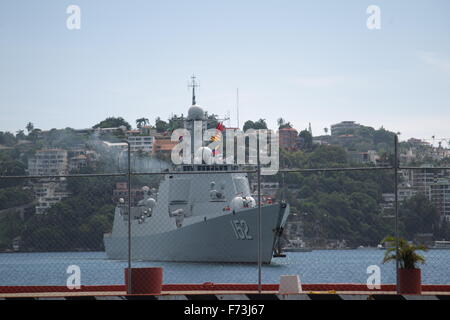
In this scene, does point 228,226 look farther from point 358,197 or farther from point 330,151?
point 330,151

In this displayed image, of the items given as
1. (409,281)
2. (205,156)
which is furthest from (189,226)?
(409,281)

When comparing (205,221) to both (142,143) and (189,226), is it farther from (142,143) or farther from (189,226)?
(142,143)

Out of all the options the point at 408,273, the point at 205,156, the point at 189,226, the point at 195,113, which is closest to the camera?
the point at 408,273

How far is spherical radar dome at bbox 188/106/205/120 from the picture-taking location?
61669mm

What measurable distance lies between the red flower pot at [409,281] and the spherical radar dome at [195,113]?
160 feet

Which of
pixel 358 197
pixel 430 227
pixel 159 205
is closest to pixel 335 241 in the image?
pixel 358 197

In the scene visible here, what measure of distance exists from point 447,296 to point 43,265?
214 ft

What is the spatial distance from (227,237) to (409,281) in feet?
113

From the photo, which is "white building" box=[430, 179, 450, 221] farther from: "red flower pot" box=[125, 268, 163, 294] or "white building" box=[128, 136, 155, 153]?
"red flower pot" box=[125, 268, 163, 294]

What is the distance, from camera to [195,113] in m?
61.8

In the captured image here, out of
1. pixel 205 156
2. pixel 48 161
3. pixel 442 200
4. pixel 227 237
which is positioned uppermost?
pixel 48 161

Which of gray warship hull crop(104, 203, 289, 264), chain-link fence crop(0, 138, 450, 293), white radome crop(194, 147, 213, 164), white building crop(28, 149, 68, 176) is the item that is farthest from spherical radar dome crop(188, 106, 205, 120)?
white building crop(28, 149, 68, 176)
